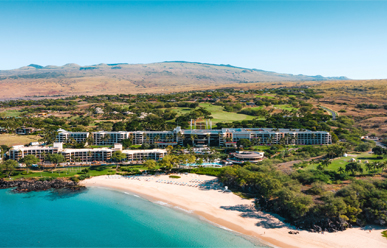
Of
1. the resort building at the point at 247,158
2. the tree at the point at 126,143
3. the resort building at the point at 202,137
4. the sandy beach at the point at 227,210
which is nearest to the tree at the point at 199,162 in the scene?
the sandy beach at the point at 227,210

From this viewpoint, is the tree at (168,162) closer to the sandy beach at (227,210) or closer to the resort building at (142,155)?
the sandy beach at (227,210)

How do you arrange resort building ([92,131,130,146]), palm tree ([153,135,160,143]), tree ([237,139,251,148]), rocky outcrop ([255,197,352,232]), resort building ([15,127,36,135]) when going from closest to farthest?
rocky outcrop ([255,197,352,232]) → tree ([237,139,251,148]) → palm tree ([153,135,160,143]) → resort building ([92,131,130,146]) → resort building ([15,127,36,135])

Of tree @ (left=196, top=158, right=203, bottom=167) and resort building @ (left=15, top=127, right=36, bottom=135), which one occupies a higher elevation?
resort building @ (left=15, top=127, right=36, bottom=135)

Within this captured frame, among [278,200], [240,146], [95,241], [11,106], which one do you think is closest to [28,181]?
[95,241]

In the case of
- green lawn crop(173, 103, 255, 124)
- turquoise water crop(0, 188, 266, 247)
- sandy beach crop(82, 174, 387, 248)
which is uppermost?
green lawn crop(173, 103, 255, 124)

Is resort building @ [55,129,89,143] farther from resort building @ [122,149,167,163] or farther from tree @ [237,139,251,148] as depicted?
tree @ [237,139,251,148]

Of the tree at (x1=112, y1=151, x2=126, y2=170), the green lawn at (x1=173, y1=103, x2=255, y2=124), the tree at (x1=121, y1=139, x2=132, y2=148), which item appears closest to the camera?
the tree at (x1=112, y1=151, x2=126, y2=170)

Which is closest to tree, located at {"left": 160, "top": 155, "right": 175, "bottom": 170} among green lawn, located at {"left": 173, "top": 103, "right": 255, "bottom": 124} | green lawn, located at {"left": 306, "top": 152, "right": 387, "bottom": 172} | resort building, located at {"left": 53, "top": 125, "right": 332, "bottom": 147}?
resort building, located at {"left": 53, "top": 125, "right": 332, "bottom": 147}
